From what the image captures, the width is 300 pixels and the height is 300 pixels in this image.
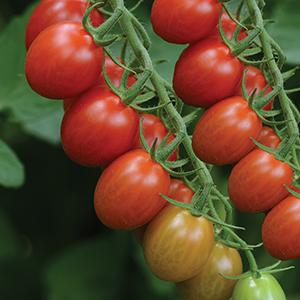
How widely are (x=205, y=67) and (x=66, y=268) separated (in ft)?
2.13

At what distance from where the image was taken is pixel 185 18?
0.39 meters

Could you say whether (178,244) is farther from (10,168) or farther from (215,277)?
(10,168)

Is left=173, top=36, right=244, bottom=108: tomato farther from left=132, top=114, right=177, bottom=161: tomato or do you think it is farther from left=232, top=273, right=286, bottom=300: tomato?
left=232, top=273, right=286, bottom=300: tomato

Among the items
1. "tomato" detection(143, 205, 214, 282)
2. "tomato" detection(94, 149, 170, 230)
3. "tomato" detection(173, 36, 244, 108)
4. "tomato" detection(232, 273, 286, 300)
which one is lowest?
"tomato" detection(232, 273, 286, 300)

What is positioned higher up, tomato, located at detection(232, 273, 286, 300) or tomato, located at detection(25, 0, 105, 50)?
tomato, located at detection(25, 0, 105, 50)

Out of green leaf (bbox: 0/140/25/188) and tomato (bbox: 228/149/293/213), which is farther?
green leaf (bbox: 0/140/25/188)

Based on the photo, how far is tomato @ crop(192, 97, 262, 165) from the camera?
1.27 ft

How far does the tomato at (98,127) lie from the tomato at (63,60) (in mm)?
22

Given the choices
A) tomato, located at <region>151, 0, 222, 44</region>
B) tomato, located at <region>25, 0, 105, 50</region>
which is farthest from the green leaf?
tomato, located at <region>151, 0, 222, 44</region>

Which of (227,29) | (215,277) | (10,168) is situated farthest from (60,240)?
(227,29)

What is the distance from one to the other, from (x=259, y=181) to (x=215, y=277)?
4.9 inches

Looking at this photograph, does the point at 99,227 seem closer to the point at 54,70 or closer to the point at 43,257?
the point at 43,257

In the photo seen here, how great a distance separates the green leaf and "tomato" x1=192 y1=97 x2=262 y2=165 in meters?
0.33

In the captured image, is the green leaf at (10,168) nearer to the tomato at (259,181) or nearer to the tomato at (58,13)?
the tomato at (58,13)
